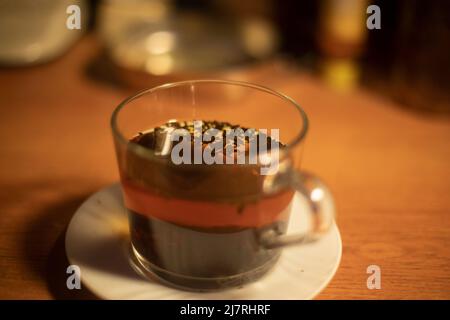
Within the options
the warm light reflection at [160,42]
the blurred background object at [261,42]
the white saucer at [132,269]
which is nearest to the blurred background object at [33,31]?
the blurred background object at [261,42]

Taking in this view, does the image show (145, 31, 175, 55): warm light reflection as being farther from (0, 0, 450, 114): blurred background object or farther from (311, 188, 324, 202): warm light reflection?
(311, 188, 324, 202): warm light reflection

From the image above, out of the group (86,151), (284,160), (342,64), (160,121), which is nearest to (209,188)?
(284,160)

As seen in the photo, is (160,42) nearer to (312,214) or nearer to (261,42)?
(261,42)

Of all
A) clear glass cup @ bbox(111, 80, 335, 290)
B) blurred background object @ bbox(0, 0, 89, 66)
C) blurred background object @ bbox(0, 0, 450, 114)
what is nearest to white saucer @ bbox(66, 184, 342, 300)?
clear glass cup @ bbox(111, 80, 335, 290)

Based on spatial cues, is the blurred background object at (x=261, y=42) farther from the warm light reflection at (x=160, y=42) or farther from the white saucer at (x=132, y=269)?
the white saucer at (x=132, y=269)

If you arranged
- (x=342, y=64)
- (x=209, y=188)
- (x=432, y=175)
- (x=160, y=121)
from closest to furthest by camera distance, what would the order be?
(x=209, y=188) < (x=160, y=121) < (x=432, y=175) < (x=342, y=64)
